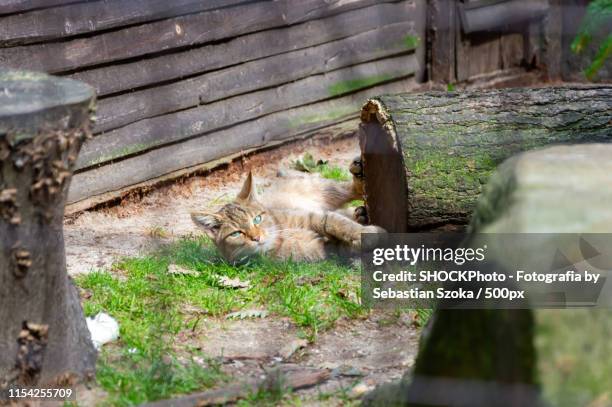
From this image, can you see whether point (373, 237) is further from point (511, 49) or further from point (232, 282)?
point (511, 49)

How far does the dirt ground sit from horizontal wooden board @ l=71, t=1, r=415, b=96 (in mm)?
714

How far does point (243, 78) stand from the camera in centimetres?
576

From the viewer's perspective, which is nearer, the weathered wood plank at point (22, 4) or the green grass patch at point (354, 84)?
the weathered wood plank at point (22, 4)

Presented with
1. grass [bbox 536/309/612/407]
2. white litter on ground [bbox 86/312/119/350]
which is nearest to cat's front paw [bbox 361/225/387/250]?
white litter on ground [bbox 86/312/119/350]

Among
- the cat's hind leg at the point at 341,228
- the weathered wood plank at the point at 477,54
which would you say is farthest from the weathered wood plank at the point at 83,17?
the weathered wood plank at the point at 477,54

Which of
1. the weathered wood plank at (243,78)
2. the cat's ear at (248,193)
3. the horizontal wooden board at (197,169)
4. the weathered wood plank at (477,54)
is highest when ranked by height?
the weathered wood plank at (477,54)

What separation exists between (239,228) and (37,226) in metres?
1.58

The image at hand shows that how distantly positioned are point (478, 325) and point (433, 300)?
1.80 meters

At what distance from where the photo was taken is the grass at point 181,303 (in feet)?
9.53

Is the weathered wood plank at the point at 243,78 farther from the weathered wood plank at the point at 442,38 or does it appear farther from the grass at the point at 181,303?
the grass at the point at 181,303

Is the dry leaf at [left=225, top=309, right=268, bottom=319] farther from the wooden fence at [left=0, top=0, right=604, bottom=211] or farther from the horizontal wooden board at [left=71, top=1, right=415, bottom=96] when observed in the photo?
the horizontal wooden board at [left=71, top=1, right=415, bottom=96]

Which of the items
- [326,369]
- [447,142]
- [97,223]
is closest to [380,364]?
[326,369]

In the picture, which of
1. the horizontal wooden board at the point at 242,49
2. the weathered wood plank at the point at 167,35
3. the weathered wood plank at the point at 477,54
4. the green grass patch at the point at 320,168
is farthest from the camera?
the weathered wood plank at the point at 477,54

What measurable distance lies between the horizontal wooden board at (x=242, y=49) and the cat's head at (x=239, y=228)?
1109 mm
